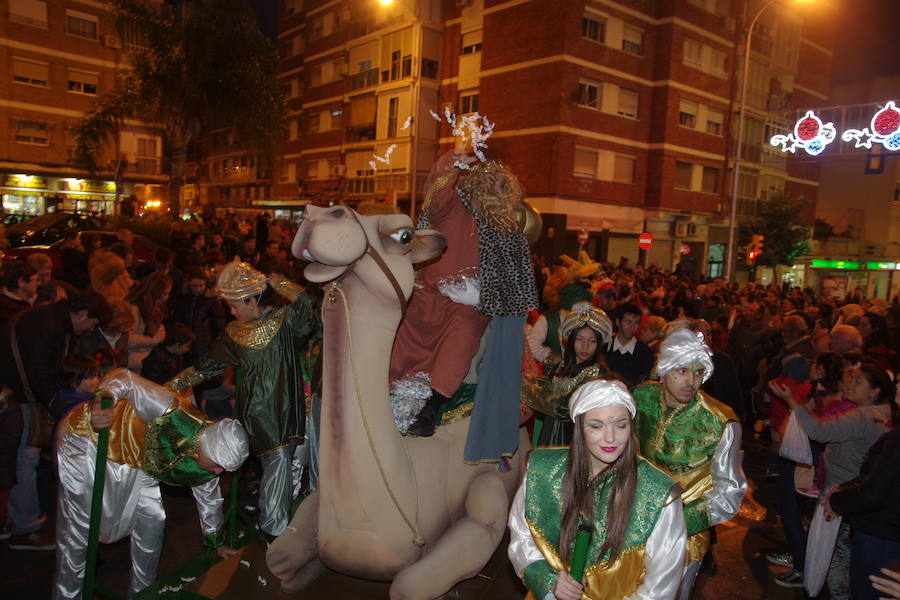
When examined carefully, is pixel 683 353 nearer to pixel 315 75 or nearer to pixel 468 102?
pixel 468 102

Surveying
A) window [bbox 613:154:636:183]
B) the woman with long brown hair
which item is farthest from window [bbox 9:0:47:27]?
the woman with long brown hair

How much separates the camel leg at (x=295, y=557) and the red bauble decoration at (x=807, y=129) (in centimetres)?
1717

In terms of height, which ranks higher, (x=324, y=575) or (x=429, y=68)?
(x=429, y=68)

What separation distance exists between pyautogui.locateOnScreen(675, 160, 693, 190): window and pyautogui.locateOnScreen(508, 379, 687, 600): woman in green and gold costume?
28.0 metres

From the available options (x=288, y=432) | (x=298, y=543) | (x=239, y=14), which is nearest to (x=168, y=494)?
(x=288, y=432)

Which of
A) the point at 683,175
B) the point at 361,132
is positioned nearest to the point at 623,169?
the point at 683,175

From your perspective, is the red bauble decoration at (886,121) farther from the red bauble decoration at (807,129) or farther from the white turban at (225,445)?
the white turban at (225,445)

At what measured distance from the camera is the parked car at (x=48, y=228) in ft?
46.4

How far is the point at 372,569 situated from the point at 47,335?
379cm

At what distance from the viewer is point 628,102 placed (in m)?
26.9

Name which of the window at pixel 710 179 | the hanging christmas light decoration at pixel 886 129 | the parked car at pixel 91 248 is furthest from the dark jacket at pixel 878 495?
the window at pixel 710 179

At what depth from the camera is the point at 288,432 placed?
4.48 meters

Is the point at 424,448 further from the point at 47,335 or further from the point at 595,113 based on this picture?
the point at 595,113

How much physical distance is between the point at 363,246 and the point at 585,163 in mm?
24256
